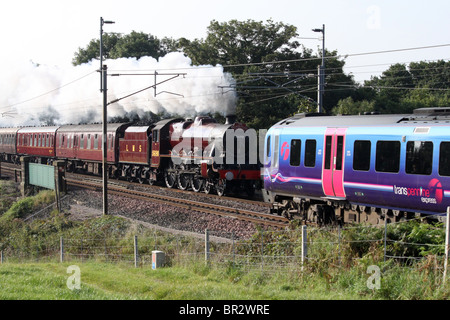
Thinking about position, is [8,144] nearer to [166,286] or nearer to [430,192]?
[166,286]

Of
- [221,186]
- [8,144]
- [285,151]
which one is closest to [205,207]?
[221,186]

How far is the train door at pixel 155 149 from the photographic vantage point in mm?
29359

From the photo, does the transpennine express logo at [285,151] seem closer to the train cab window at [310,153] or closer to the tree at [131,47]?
the train cab window at [310,153]

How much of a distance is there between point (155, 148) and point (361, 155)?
56.0 ft

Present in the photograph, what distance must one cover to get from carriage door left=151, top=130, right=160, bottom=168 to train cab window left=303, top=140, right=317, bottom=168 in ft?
47.7

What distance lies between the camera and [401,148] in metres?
13.2

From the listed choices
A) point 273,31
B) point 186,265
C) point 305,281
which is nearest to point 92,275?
point 186,265

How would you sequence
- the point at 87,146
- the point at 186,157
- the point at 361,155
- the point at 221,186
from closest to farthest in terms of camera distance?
the point at 361,155, the point at 221,186, the point at 186,157, the point at 87,146

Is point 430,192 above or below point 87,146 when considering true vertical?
above

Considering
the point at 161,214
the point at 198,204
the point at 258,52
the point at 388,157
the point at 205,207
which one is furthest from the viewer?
the point at 258,52

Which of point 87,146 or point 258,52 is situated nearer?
point 87,146

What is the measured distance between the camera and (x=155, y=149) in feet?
97.2

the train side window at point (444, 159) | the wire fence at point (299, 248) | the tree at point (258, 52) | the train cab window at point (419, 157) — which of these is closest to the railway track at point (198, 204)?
the wire fence at point (299, 248)

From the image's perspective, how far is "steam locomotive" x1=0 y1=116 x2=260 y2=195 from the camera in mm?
25203
